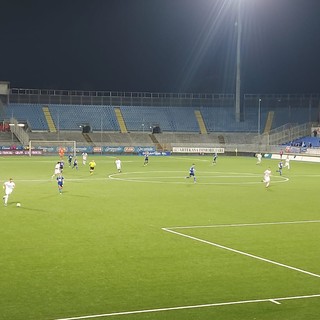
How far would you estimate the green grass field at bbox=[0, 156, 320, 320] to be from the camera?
12641 millimetres

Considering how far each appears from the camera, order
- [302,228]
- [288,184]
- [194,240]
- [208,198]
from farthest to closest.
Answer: [288,184], [208,198], [302,228], [194,240]

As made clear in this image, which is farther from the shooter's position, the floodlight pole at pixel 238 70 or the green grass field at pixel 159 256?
the floodlight pole at pixel 238 70

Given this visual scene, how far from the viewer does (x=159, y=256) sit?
17906mm

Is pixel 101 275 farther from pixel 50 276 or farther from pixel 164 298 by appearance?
pixel 164 298

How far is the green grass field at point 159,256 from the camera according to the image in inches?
498

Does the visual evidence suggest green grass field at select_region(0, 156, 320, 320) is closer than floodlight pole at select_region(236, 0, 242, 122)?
Yes

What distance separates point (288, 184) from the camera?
45.3m

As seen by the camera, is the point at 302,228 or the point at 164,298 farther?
the point at 302,228

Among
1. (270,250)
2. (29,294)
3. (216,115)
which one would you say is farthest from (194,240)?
(216,115)

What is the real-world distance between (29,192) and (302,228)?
19.5 meters

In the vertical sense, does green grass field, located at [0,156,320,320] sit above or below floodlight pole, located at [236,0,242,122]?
below

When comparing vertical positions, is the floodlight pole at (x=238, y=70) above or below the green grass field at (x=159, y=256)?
above

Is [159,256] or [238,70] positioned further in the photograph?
[238,70]

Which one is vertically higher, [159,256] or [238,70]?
[238,70]
